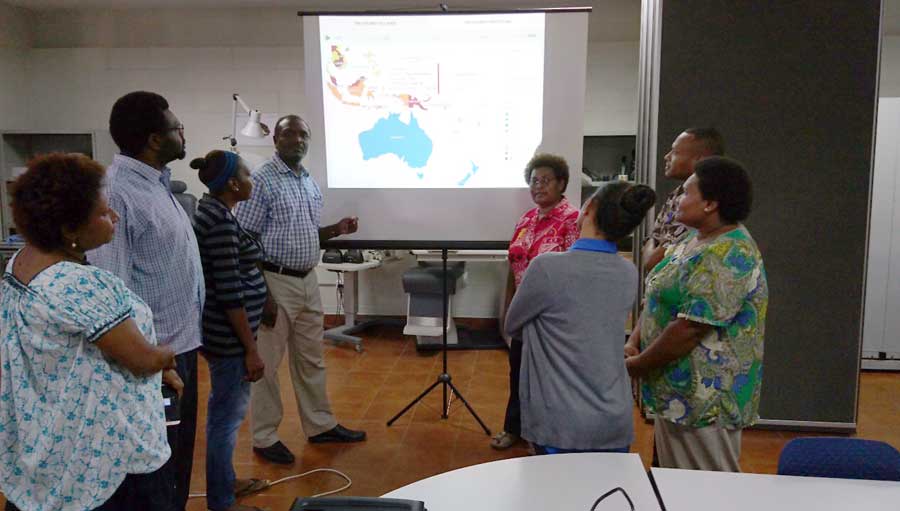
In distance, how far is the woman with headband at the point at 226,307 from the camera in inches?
83.0

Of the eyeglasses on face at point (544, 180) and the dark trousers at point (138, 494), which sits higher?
the eyeglasses on face at point (544, 180)

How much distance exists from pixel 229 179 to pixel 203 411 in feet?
6.64

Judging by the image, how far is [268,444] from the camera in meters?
2.96

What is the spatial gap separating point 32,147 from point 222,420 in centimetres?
504

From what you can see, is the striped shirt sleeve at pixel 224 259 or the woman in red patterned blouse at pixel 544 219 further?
the woman in red patterned blouse at pixel 544 219

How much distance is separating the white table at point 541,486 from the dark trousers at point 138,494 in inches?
26.2

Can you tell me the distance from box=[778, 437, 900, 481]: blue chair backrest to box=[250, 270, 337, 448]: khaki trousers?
2.08m

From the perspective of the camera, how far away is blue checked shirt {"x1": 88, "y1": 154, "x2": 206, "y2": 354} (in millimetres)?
1731

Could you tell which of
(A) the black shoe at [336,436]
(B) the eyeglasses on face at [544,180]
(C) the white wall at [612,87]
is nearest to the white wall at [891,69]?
(C) the white wall at [612,87]

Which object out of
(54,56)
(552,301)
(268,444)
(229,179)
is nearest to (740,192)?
(552,301)

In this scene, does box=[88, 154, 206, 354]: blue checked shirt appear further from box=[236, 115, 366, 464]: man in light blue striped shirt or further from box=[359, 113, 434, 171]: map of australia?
box=[359, 113, 434, 171]: map of australia

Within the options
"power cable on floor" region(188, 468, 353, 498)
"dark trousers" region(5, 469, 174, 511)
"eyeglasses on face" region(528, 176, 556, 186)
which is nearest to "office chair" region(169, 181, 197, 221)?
"power cable on floor" region(188, 468, 353, 498)

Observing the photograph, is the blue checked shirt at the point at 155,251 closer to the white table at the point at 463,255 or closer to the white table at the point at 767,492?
the white table at the point at 767,492

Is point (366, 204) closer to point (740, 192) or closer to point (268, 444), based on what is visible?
point (268, 444)
